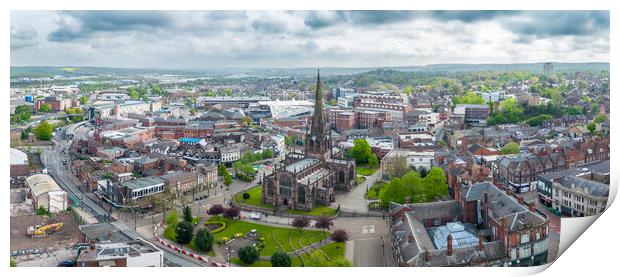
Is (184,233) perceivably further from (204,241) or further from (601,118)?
(601,118)

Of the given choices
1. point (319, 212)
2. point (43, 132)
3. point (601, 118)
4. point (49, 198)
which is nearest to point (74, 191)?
point (49, 198)

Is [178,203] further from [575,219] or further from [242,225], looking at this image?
[575,219]

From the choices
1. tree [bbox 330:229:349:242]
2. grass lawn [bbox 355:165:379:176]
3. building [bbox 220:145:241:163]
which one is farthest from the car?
grass lawn [bbox 355:165:379:176]

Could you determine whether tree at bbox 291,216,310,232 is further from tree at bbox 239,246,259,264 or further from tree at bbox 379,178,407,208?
tree at bbox 239,246,259,264

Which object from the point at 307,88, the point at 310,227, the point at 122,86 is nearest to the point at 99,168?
the point at 310,227

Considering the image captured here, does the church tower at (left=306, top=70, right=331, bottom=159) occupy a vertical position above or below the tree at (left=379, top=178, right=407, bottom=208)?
above

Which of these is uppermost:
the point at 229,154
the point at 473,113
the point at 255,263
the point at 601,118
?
the point at 473,113
